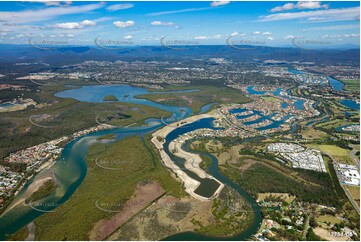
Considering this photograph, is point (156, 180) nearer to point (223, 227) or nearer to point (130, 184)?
point (130, 184)

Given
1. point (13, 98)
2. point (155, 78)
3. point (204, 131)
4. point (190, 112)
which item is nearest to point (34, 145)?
point (204, 131)

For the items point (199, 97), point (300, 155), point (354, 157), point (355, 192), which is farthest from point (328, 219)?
point (199, 97)

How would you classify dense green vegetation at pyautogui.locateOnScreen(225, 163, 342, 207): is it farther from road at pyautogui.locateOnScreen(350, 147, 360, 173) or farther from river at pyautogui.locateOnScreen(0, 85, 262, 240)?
road at pyautogui.locateOnScreen(350, 147, 360, 173)

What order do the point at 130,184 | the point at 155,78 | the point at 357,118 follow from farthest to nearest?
the point at 155,78 < the point at 357,118 < the point at 130,184

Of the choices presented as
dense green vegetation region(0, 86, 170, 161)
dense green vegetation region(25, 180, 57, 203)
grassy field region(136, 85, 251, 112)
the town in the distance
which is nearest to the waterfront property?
the town in the distance

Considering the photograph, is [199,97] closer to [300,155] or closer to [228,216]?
[300,155]
